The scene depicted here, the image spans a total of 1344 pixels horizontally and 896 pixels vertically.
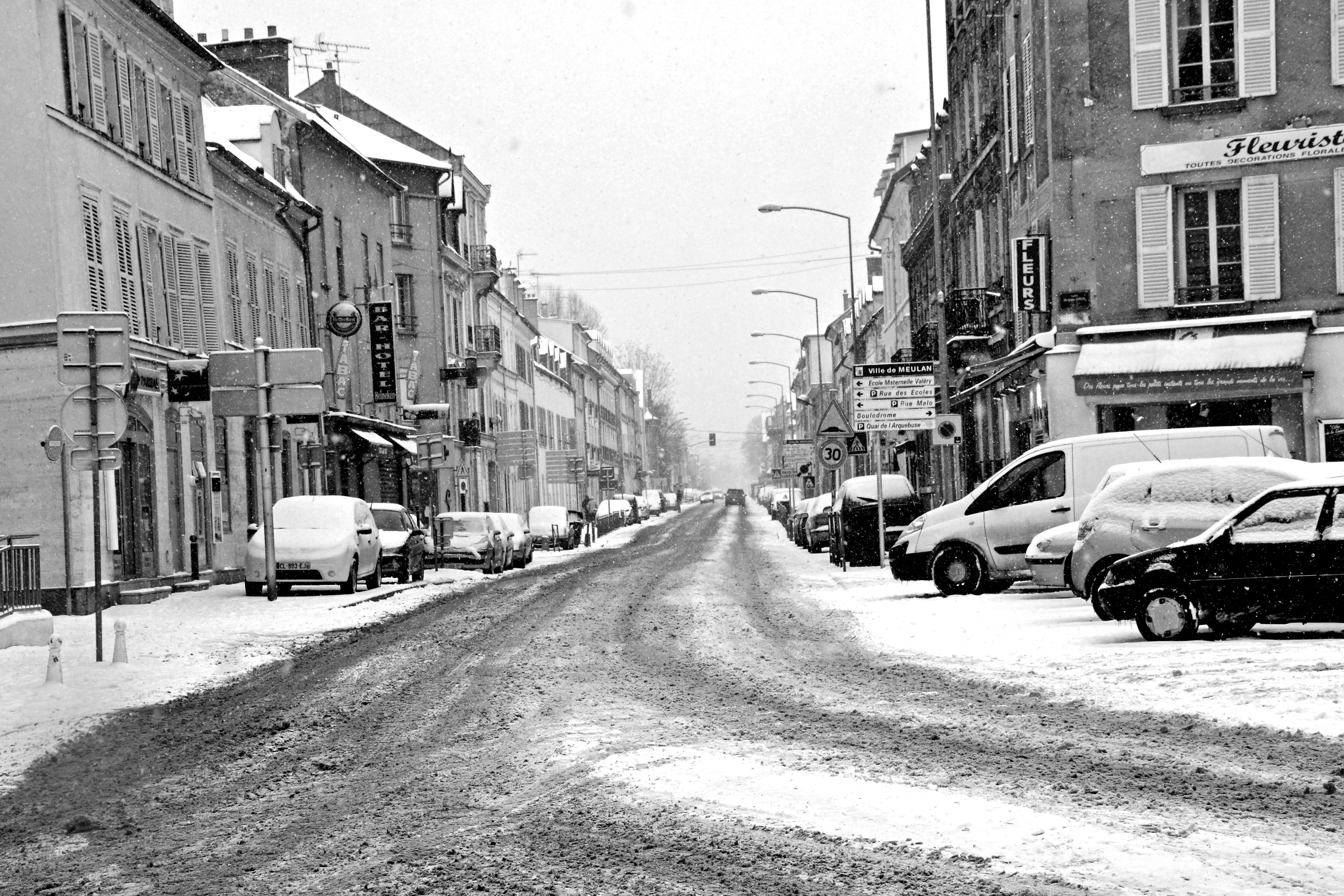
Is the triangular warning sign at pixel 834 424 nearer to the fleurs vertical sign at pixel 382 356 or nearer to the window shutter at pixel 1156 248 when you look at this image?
the window shutter at pixel 1156 248

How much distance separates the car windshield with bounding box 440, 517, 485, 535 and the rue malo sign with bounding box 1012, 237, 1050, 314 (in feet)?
47.5

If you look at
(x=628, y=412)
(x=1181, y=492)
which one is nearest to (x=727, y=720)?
(x=1181, y=492)

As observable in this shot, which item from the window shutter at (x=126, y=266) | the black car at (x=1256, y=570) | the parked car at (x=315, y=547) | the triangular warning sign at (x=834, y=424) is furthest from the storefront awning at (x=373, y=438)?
the black car at (x=1256, y=570)

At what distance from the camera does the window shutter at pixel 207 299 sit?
107ft

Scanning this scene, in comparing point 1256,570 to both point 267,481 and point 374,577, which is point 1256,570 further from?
point 374,577

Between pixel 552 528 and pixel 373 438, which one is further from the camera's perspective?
pixel 552 528

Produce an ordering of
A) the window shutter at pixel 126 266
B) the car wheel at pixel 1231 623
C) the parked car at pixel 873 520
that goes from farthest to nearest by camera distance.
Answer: the parked car at pixel 873 520 → the window shutter at pixel 126 266 → the car wheel at pixel 1231 623

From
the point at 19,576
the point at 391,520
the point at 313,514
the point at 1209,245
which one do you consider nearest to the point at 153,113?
the point at 313,514

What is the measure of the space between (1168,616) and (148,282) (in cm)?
2129

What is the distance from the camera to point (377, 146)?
6031 cm

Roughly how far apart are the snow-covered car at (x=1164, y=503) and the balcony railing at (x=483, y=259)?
53.8m

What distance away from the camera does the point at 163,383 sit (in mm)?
29453

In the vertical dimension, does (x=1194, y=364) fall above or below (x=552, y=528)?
above

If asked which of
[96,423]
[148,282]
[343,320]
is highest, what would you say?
[343,320]
